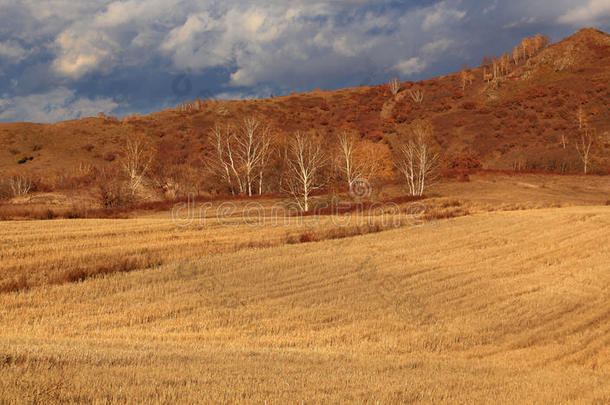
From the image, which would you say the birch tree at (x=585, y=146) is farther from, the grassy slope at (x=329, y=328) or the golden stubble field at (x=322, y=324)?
the grassy slope at (x=329, y=328)

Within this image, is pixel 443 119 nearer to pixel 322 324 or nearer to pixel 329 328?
pixel 322 324

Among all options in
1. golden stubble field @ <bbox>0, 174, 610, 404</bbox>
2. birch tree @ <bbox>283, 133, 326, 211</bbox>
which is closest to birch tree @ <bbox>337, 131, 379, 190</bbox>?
birch tree @ <bbox>283, 133, 326, 211</bbox>

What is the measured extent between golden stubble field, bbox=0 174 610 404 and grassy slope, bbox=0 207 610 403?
0.14 ft

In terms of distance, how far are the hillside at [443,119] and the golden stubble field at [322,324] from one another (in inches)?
2138

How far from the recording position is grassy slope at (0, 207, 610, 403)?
→ 5.76 meters

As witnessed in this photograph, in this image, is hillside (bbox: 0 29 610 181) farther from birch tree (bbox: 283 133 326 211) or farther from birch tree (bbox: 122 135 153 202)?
birch tree (bbox: 283 133 326 211)

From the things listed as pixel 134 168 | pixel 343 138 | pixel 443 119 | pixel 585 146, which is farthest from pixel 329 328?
pixel 443 119

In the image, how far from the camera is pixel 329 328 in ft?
33.9

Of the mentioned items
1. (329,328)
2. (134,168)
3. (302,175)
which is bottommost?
(329,328)

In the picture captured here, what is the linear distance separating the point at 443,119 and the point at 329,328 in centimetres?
9297

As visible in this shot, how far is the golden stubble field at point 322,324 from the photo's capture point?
577 centimetres

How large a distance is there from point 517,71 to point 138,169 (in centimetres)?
9657

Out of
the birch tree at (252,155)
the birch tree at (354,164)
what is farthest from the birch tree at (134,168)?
the birch tree at (354,164)

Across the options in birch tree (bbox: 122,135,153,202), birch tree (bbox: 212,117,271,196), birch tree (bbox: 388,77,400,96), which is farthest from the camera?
birch tree (bbox: 388,77,400,96)
